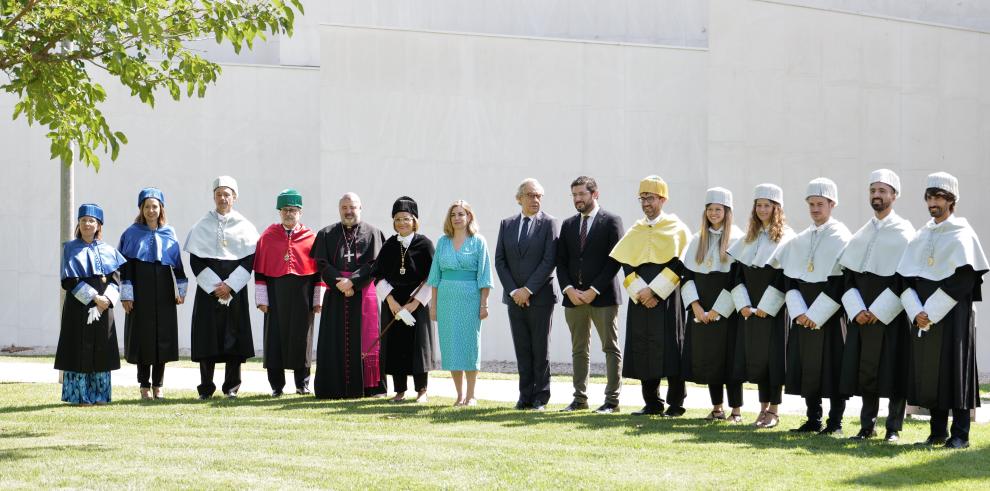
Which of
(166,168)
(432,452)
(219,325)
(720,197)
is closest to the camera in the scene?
(432,452)

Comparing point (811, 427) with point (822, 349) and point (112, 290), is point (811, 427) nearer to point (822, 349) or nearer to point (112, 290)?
point (822, 349)

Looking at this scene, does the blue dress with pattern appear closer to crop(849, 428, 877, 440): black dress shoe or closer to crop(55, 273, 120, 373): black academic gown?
crop(55, 273, 120, 373): black academic gown

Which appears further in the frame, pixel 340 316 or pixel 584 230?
pixel 340 316

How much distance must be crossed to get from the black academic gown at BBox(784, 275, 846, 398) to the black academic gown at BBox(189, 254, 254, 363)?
5147 mm

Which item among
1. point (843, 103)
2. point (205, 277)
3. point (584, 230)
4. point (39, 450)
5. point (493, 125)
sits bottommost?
point (39, 450)

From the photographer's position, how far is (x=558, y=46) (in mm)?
16172

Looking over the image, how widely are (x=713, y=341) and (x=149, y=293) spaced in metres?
5.18

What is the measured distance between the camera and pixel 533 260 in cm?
1060

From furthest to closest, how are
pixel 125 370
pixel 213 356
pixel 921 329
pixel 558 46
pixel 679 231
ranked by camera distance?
pixel 558 46, pixel 125 370, pixel 213 356, pixel 679 231, pixel 921 329

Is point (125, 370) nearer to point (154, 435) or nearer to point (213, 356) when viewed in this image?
point (213, 356)

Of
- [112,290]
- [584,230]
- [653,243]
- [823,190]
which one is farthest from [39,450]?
[823,190]

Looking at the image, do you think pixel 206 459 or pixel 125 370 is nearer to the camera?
pixel 206 459

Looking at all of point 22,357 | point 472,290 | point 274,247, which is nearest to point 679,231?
point 472,290

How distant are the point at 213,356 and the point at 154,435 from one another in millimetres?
2605
